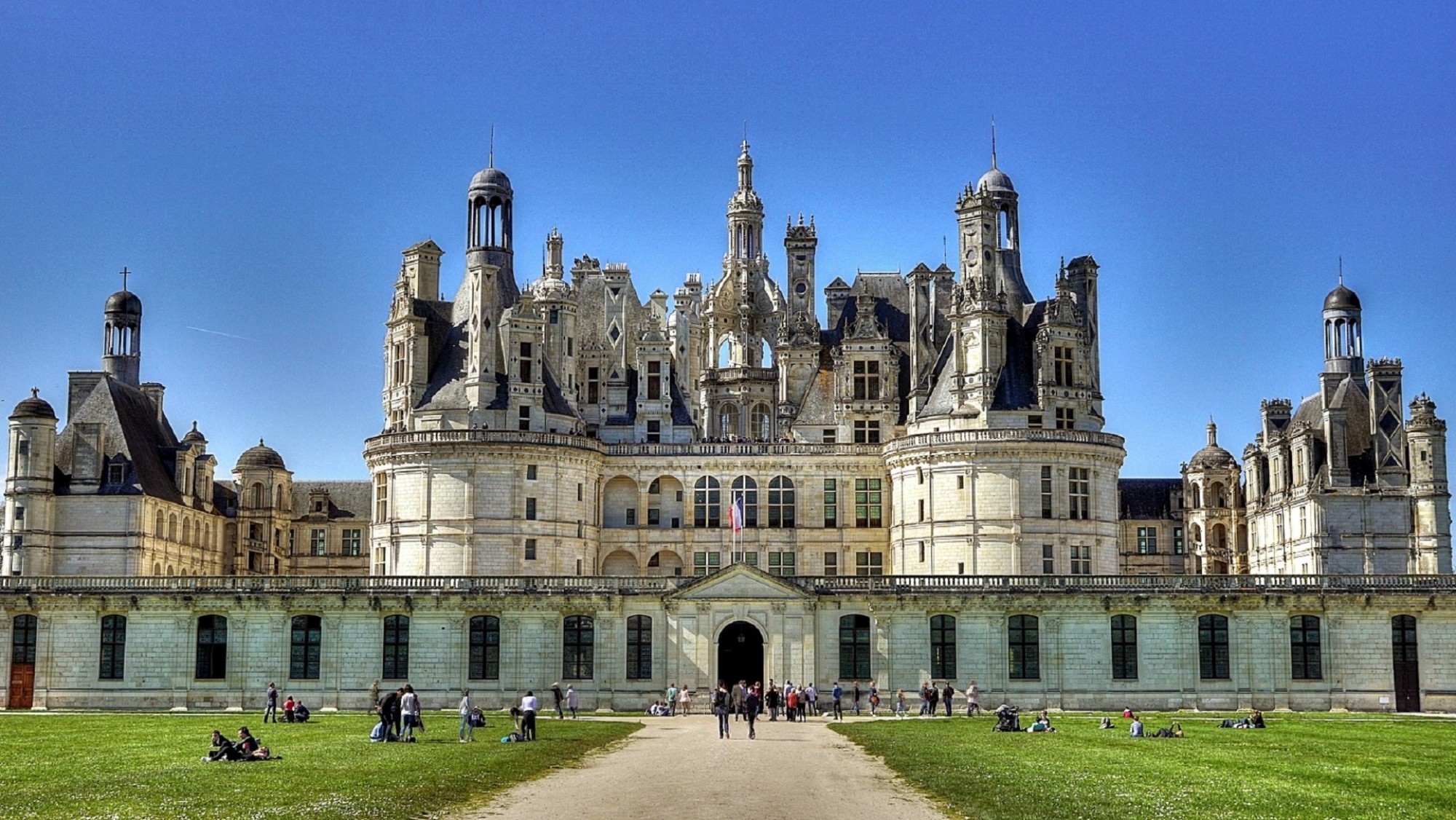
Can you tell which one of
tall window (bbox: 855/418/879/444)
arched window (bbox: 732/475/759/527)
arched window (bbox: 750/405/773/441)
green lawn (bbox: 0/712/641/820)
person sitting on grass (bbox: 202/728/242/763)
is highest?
arched window (bbox: 750/405/773/441)

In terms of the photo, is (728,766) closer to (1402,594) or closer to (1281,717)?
(1281,717)

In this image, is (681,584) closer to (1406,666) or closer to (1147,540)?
(1406,666)

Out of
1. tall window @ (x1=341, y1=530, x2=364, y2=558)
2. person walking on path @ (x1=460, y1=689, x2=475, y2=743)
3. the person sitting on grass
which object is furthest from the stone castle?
the person sitting on grass

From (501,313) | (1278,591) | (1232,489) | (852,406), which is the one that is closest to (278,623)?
(501,313)

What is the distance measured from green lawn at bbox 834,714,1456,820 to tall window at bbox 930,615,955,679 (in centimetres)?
1307

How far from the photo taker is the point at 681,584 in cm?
6594

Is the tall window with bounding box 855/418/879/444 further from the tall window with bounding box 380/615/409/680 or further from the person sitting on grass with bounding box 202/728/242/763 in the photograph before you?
the person sitting on grass with bounding box 202/728/242/763

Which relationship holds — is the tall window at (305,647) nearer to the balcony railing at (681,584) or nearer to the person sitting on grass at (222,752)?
the balcony railing at (681,584)

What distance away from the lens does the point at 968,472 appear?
74.1 metres

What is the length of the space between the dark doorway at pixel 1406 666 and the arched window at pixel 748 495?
28102 mm

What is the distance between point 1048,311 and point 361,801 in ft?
173

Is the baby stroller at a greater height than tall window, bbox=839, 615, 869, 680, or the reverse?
tall window, bbox=839, 615, 869, 680

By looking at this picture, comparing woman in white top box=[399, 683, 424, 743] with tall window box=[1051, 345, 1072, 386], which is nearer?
woman in white top box=[399, 683, 424, 743]

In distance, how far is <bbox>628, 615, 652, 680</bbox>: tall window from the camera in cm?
6562
